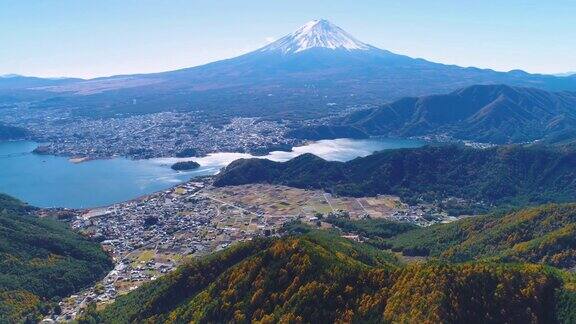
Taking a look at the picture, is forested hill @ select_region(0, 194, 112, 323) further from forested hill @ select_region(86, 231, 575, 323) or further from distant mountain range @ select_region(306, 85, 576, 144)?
distant mountain range @ select_region(306, 85, 576, 144)

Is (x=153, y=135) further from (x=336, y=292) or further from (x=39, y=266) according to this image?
(x=336, y=292)

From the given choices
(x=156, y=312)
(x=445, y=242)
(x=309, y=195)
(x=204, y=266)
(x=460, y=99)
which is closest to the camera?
(x=156, y=312)

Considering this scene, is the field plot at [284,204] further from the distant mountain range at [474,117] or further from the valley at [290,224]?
the distant mountain range at [474,117]

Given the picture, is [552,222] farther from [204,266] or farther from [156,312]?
[156,312]

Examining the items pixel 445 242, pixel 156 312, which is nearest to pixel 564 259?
pixel 445 242

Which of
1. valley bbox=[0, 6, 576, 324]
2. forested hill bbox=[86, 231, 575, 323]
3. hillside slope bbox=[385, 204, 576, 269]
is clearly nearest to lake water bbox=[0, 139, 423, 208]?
valley bbox=[0, 6, 576, 324]

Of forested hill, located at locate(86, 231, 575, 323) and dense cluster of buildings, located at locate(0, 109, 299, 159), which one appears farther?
dense cluster of buildings, located at locate(0, 109, 299, 159)

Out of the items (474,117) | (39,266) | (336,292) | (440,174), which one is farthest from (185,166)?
(474,117)
